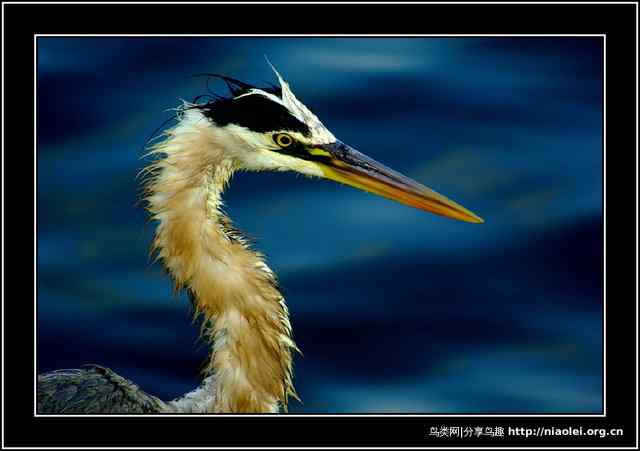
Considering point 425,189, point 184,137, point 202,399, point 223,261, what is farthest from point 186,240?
point 425,189

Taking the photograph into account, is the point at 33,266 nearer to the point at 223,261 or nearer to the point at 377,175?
the point at 223,261

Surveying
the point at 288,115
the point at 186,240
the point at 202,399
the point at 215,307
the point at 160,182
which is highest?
the point at 288,115

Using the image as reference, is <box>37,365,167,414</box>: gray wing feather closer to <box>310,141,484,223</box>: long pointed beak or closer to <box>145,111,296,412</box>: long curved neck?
<box>145,111,296,412</box>: long curved neck

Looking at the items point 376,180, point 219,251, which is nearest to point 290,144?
point 376,180

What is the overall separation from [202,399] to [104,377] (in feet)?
1.28

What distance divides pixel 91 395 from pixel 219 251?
28.5 inches

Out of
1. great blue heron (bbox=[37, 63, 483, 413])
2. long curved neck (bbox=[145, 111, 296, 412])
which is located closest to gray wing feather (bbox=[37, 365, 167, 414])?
great blue heron (bbox=[37, 63, 483, 413])

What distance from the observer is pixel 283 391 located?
3.77 meters

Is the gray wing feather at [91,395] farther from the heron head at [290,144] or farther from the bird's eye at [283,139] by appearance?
the bird's eye at [283,139]

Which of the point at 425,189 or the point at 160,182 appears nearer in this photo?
the point at 160,182

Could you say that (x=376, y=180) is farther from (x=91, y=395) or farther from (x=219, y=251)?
(x=91, y=395)

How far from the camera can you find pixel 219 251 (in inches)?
142

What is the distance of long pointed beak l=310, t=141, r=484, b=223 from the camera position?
147 inches

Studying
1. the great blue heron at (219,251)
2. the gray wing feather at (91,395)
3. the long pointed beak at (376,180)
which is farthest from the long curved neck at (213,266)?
the long pointed beak at (376,180)
